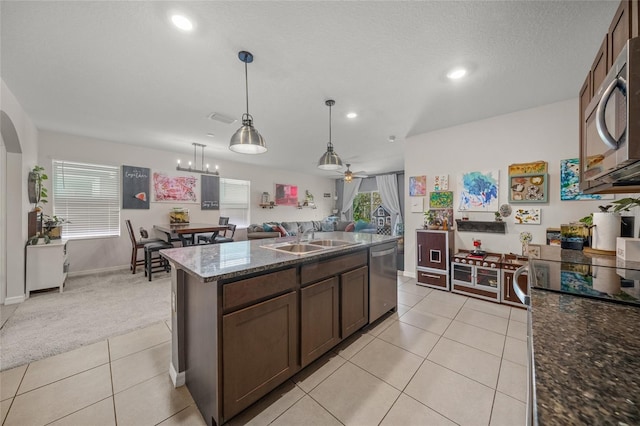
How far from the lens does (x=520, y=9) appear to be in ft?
5.26

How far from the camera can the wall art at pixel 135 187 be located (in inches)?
185

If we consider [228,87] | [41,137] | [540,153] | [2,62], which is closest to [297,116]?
[228,87]

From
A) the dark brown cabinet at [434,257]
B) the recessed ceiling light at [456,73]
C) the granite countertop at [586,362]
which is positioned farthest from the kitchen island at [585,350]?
the dark brown cabinet at [434,257]

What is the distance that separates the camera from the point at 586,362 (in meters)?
0.51

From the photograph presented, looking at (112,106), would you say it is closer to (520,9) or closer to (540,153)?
(520,9)

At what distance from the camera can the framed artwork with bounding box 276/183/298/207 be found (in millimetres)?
7500

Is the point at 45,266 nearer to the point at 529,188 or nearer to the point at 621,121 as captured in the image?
the point at 621,121

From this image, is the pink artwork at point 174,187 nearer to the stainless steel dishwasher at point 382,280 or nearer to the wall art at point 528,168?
the stainless steel dishwasher at point 382,280

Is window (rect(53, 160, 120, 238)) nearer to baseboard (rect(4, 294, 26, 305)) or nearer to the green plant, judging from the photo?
baseboard (rect(4, 294, 26, 305))

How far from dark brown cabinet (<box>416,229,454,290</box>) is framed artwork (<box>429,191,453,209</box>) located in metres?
0.45

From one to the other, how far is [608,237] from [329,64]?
8.33ft

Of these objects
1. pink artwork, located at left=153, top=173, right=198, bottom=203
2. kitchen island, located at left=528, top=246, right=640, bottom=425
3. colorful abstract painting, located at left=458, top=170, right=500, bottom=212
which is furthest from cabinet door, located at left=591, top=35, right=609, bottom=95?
pink artwork, located at left=153, top=173, right=198, bottom=203

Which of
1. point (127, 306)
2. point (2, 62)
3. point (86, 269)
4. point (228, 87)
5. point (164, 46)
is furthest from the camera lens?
point (86, 269)

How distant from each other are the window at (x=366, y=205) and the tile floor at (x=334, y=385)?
6.17 meters
